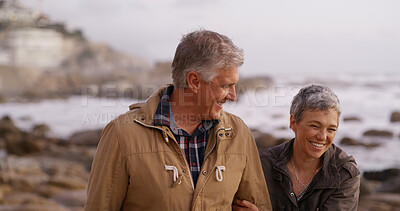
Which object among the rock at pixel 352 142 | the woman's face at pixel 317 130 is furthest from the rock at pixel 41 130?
the woman's face at pixel 317 130

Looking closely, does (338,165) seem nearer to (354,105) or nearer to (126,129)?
(126,129)

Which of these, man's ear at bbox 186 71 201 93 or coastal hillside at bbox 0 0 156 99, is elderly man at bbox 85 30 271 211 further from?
coastal hillside at bbox 0 0 156 99

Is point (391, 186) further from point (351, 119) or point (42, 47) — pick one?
point (42, 47)

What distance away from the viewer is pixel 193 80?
2178 mm

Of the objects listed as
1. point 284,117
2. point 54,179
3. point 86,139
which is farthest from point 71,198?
point 284,117

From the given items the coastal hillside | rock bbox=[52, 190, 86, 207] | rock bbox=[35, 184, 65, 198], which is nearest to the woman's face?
rock bbox=[52, 190, 86, 207]

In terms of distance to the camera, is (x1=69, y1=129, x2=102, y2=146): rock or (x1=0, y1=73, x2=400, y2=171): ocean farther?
(x1=69, y1=129, x2=102, y2=146): rock

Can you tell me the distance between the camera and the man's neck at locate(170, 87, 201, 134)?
225cm

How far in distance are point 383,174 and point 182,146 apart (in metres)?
7.43

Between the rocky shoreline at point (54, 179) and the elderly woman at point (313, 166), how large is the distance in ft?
13.6

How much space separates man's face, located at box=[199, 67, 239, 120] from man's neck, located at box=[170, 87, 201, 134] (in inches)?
1.8

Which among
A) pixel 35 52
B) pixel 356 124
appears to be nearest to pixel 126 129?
pixel 356 124

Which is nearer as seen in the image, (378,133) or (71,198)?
(71,198)

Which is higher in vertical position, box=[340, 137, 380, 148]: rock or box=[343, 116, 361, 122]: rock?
box=[343, 116, 361, 122]: rock
